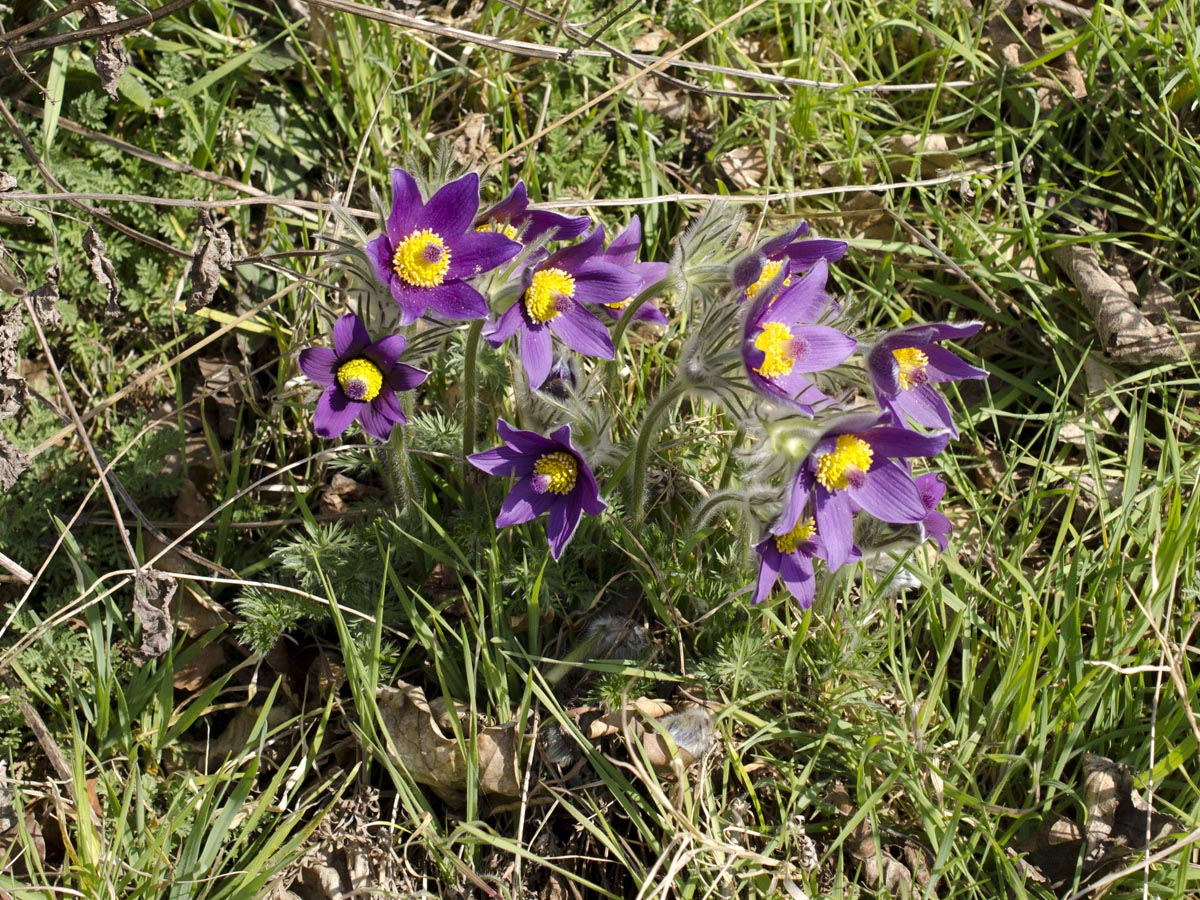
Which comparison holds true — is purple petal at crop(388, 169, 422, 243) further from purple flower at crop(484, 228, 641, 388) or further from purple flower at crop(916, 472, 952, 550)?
purple flower at crop(916, 472, 952, 550)

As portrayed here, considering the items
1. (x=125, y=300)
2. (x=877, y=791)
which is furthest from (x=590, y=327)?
(x=125, y=300)

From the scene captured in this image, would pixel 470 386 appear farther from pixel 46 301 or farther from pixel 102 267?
pixel 46 301

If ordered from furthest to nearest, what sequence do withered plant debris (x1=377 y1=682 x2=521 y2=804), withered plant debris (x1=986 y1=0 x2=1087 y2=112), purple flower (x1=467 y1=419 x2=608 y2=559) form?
withered plant debris (x1=986 y1=0 x2=1087 y2=112) → withered plant debris (x1=377 y1=682 x2=521 y2=804) → purple flower (x1=467 y1=419 x2=608 y2=559)

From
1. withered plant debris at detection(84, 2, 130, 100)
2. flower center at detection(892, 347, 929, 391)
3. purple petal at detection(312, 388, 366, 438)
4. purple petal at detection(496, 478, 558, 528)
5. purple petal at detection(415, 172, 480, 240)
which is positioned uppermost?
withered plant debris at detection(84, 2, 130, 100)

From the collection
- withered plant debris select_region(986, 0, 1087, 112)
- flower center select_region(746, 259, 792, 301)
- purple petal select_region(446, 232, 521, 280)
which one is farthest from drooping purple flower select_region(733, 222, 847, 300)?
withered plant debris select_region(986, 0, 1087, 112)

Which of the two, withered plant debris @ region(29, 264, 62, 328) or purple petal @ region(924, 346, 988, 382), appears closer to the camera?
purple petal @ region(924, 346, 988, 382)

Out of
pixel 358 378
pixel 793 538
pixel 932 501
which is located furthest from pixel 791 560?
pixel 358 378

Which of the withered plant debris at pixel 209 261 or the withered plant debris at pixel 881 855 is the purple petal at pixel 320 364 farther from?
A: the withered plant debris at pixel 881 855

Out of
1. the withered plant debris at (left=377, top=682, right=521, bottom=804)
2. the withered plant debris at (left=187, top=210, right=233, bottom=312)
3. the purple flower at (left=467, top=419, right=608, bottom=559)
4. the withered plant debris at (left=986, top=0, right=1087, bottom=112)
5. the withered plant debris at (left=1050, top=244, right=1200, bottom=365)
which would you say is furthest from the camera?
the withered plant debris at (left=986, top=0, right=1087, bottom=112)
